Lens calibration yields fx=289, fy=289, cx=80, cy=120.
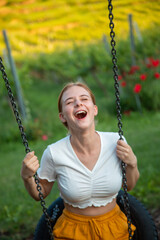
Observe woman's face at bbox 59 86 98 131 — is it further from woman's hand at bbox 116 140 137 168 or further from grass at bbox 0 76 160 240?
grass at bbox 0 76 160 240

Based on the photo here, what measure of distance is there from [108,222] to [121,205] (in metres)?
0.42

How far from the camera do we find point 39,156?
5645 millimetres

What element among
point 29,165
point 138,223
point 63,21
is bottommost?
point 138,223

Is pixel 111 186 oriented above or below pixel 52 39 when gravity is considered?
below

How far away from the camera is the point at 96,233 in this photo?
1.66 meters

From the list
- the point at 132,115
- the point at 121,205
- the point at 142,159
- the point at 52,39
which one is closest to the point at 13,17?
→ the point at 52,39

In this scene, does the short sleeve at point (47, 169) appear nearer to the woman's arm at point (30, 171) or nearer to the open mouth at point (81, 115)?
the woman's arm at point (30, 171)

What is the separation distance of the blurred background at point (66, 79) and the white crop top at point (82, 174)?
0.71 metres

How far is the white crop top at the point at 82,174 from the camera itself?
5.34 feet

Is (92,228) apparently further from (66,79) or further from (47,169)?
(66,79)

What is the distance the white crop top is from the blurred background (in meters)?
0.71

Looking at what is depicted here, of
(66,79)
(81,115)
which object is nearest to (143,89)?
(81,115)

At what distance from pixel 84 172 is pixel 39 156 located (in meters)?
4.11

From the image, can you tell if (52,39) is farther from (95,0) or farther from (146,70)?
(146,70)
